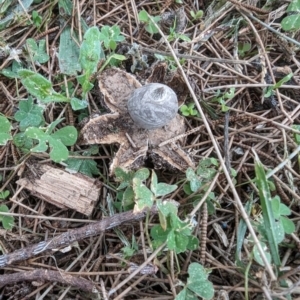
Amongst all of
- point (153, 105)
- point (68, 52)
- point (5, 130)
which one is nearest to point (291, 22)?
point (153, 105)

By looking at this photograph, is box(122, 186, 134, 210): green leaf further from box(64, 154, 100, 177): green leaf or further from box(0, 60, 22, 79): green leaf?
box(0, 60, 22, 79): green leaf

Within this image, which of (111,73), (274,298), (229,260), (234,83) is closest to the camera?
(274,298)

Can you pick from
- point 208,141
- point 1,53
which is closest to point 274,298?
point 208,141

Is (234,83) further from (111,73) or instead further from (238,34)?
(111,73)

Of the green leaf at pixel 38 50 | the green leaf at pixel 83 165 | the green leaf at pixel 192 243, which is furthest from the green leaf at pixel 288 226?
the green leaf at pixel 38 50

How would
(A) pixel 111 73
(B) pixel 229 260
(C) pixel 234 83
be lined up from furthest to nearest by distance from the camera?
(C) pixel 234 83
(A) pixel 111 73
(B) pixel 229 260

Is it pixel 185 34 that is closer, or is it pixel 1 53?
pixel 1 53
